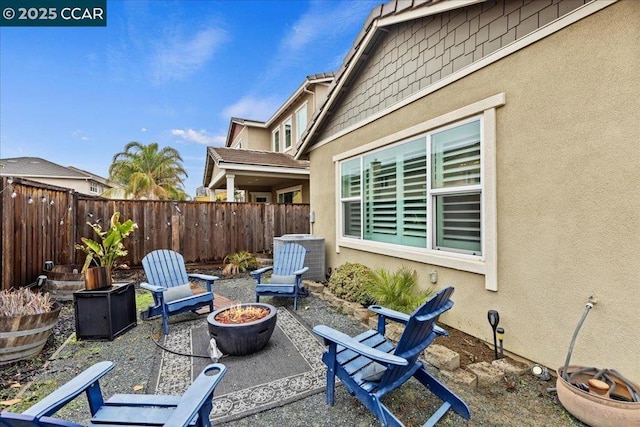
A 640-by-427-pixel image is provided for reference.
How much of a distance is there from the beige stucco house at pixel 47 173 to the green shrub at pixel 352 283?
23181 millimetres

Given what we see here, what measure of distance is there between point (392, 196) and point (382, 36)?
9.79 feet

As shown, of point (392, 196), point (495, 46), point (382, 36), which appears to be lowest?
point (392, 196)

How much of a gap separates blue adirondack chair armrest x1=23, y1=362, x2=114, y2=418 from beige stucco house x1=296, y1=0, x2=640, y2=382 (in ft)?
12.4

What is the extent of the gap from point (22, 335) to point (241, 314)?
7.85ft

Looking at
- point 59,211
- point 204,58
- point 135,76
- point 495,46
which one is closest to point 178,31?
point 204,58

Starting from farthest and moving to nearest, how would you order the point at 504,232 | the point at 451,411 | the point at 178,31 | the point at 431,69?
the point at 178,31, the point at 431,69, the point at 504,232, the point at 451,411

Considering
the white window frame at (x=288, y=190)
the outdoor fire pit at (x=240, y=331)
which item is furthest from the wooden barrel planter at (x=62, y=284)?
the white window frame at (x=288, y=190)

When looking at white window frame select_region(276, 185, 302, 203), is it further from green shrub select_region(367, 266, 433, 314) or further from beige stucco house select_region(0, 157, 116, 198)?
beige stucco house select_region(0, 157, 116, 198)

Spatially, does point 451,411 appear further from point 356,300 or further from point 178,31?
point 178,31

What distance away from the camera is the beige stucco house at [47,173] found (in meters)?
21.0

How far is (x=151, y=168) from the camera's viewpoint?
21188mm

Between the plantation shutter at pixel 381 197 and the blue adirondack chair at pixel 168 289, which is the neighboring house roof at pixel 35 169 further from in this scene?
the plantation shutter at pixel 381 197

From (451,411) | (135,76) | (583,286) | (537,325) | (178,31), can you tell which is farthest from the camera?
(135,76)

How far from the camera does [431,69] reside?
14.1 feet
